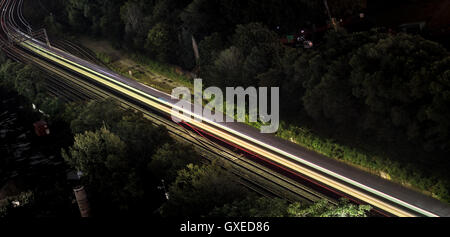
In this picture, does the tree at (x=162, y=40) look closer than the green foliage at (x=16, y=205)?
No

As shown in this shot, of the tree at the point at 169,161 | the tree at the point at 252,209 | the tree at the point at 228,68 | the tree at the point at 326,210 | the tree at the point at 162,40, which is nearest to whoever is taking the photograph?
the tree at the point at 326,210

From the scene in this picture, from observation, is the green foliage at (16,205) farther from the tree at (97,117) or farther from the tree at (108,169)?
the tree at (97,117)

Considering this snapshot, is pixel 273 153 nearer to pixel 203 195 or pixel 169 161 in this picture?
pixel 169 161

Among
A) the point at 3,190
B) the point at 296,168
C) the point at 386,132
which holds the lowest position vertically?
the point at 3,190

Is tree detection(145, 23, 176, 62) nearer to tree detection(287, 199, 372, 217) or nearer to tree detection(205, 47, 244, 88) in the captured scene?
tree detection(205, 47, 244, 88)

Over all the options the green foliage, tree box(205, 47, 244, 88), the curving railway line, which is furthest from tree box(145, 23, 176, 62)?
the green foliage

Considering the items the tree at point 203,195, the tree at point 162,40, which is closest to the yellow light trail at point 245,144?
the tree at point 162,40

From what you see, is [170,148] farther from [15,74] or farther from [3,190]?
[15,74]

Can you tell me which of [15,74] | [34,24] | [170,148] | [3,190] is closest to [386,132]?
[170,148]
